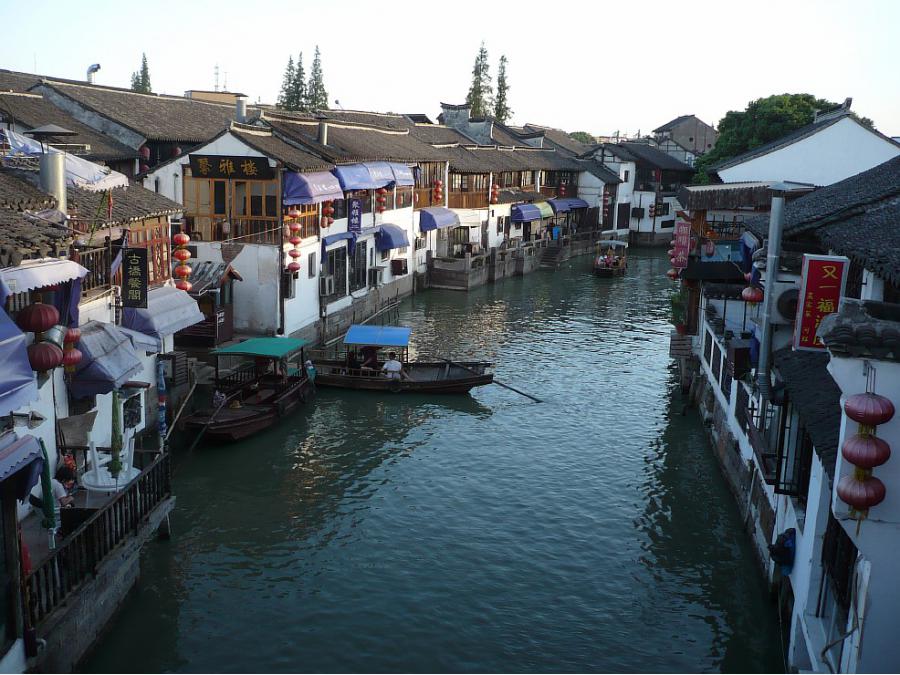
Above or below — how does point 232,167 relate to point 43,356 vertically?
above

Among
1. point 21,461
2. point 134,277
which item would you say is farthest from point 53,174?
point 21,461

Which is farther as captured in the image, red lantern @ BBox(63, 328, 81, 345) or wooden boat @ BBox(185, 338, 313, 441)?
wooden boat @ BBox(185, 338, 313, 441)

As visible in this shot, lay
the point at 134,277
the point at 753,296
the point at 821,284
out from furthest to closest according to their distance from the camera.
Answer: the point at 134,277 < the point at 753,296 < the point at 821,284

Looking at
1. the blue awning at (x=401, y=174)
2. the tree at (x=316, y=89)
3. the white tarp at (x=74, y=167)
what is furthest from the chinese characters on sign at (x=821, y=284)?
the tree at (x=316, y=89)

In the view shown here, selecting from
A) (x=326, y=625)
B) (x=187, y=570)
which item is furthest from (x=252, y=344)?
(x=326, y=625)

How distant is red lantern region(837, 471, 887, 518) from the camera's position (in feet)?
33.5

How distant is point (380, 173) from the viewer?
1850 inches

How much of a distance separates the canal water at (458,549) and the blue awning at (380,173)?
15.8 meters

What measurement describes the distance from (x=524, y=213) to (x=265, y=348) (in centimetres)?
4442

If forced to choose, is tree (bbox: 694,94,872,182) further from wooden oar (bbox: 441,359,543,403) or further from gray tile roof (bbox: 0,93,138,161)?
gray tile roof (bbox: 0,93,138,161)

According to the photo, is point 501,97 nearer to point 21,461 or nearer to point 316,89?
point 316,89

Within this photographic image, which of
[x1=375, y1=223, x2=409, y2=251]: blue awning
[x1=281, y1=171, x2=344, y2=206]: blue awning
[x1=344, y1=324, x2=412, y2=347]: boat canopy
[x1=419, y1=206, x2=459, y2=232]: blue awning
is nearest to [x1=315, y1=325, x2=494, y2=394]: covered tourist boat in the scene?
[x1=344, y1=324, x2=412, y2=347]: boat canopy

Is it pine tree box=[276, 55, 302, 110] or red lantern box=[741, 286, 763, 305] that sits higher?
pine tree box=[276, 55, 302, 110]

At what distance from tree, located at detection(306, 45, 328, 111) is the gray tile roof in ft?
198
